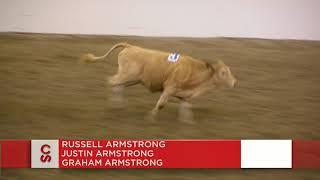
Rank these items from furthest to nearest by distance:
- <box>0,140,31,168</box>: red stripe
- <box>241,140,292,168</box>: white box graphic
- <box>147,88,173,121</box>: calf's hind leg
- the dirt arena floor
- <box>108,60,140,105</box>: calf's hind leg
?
1. <box>108,60,140,105</box>: calf's hind leg
2. <box>147,88,173,121</box>: calf's hind leg
3. the dirt arena floor
4. <box>241,140,292,168</box>: white box graphic
5. <box>0,140,31,168</box>: red stripe

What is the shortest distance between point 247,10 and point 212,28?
450 millimetres

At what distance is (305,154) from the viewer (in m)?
5.43

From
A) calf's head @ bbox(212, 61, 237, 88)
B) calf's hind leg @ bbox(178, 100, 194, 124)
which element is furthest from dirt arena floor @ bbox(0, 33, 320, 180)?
calf's head @ bbox(212, 61, 237, 88)

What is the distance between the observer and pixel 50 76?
7.07 meters

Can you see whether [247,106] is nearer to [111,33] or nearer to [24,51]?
[111,33]

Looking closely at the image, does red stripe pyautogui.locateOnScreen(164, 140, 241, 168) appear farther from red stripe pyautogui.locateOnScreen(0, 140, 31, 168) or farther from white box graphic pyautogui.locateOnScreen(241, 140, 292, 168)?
red stripe pyautogui.locateOnScreen(0, 140, 31, 168)

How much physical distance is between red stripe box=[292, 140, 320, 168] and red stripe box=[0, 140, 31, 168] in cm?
211

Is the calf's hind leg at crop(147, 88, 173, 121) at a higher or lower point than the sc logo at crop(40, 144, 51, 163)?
higher

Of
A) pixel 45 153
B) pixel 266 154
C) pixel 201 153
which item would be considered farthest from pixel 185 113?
pixel 45 153

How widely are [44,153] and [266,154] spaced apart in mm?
1754

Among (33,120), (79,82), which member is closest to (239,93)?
(79,82)

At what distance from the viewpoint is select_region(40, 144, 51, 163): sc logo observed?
5.23 metres

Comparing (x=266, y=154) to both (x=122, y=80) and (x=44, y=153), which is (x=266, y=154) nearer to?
(x=122, y=80)

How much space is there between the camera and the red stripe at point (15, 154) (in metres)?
5.19
